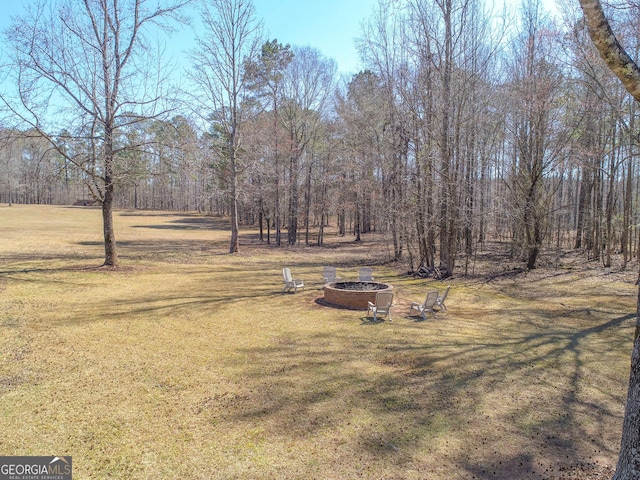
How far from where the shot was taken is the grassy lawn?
3.99 m

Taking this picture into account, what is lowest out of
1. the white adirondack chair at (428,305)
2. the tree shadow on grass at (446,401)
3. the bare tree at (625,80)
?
the tree shadow on grass at (446,401)


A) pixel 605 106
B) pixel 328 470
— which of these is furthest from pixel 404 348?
pixel 605 106

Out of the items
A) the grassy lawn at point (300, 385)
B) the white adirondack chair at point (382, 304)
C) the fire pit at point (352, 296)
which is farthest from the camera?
the fire pit at point (352, 296)

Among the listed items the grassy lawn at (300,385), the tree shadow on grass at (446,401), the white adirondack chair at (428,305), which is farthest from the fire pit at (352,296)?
the tree shadow on grass at (446,401)

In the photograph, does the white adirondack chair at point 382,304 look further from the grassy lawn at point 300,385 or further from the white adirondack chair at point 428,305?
the white adirondack chair at point 428,305

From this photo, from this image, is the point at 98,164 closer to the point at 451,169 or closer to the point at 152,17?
the point at 152,17

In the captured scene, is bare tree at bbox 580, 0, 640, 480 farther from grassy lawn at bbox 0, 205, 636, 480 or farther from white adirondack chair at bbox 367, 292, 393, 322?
white adirondack chair at bbox 367, 292, 393, 322

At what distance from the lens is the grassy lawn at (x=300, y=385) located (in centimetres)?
399

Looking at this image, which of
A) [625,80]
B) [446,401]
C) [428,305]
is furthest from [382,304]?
[625,80]

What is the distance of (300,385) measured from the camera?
5.68 metres

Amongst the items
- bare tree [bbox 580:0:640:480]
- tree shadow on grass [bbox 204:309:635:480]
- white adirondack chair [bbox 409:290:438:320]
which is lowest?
tree shadow on grass [bbox 204:309:635:480]

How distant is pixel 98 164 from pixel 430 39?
13154 mm

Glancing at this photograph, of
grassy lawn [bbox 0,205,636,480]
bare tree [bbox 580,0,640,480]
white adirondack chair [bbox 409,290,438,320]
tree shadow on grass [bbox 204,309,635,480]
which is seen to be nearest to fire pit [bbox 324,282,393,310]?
grassy lawn [bbox 0,205,636,480]

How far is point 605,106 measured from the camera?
17125 mm
